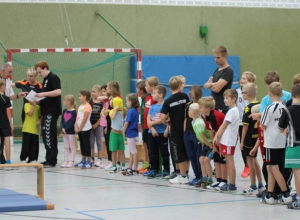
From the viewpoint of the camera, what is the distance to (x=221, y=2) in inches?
902

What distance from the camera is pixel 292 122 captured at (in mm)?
7797

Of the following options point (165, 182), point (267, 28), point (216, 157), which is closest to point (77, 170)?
point (165, 182)

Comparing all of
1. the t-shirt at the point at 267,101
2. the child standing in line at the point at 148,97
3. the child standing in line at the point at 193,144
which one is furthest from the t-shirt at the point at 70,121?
the t-shirt at the point at 267,101

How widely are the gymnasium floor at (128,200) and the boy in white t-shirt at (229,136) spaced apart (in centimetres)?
33

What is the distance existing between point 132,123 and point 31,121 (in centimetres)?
224

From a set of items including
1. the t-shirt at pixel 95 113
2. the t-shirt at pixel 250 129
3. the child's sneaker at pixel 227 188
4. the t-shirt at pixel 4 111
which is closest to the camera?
the t-shirt at pixel 250 129

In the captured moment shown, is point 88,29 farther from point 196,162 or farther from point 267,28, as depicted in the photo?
point 196,162

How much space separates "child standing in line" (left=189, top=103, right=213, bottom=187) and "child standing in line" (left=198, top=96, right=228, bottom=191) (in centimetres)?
11

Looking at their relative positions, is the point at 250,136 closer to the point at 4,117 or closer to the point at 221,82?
the point at 221,82

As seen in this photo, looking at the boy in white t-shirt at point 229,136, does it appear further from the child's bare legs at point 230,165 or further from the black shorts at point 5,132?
the black shorts at point 5,132

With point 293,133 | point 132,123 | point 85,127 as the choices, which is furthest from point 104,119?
point 293,133

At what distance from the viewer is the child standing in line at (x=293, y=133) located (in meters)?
7.78

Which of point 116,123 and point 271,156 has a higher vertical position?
point 116,123

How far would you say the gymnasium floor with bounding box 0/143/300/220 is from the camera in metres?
7.55
